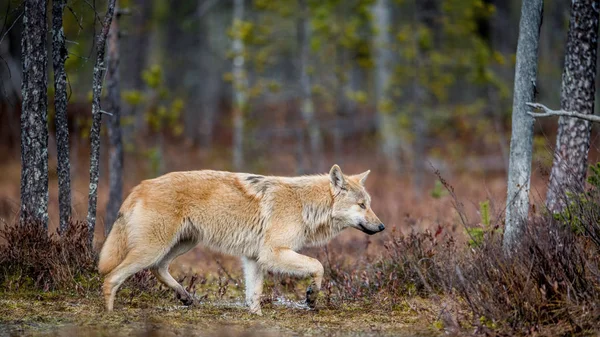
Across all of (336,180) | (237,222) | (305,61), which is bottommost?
(237,222)

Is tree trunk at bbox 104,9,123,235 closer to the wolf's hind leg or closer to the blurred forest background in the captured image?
the blurred forest background

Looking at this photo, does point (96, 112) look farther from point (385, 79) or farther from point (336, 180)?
point (385, 79)

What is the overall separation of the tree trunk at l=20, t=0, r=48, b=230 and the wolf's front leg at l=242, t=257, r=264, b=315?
2634mm

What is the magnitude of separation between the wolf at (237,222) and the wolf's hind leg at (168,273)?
0.04ft

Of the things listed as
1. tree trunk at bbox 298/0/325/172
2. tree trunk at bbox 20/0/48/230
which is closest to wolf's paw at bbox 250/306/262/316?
tree trunk at bbox 20/0/48/230

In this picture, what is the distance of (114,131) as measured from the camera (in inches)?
453

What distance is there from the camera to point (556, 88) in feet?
79.0

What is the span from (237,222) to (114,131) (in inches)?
189

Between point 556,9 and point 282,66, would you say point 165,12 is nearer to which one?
point 282,66

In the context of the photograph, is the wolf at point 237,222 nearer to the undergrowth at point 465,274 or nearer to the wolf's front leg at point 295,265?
the wolf's front leg at point 295,265

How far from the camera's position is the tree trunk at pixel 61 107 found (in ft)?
26.5

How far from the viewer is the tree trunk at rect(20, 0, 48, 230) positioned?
7.97 m

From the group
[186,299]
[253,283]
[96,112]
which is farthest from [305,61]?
[186,299]

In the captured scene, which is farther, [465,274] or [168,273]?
[168,273]
